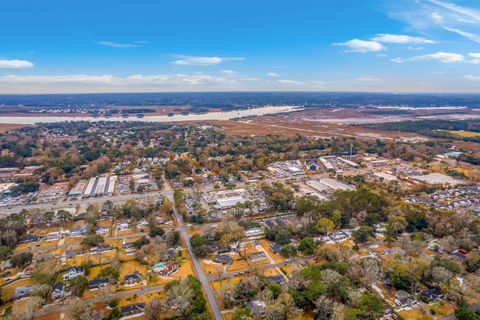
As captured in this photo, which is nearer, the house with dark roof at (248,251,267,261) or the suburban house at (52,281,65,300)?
the suburban house at (52,281,65,300)

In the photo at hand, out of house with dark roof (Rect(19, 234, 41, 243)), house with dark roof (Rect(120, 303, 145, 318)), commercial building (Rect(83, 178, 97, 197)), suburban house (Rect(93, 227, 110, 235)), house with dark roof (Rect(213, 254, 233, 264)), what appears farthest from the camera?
commercial building (Rect(83, 178, 97, 197))

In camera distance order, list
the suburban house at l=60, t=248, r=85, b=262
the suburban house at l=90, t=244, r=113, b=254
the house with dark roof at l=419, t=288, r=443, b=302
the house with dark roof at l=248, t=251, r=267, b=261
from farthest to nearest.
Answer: the suburban house at l=90, t=244, r=113, b=254 < the suburban house at l=60, t=248, r=85, b=262 < the house with dark roof at l=248, t=251, r=267, b=261 < the house with dark roof at l=419, t=288, r=443, b=302

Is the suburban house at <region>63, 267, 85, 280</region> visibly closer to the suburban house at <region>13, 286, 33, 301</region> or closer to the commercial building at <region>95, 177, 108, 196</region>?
the suburban house at <region>13, 286, 33, 301</region>

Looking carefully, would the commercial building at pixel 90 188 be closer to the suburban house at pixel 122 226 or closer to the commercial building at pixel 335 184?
the suburban house at pixel 122 226

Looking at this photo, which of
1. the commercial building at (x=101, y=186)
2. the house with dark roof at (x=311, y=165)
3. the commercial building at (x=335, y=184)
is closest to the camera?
the commercial building at (x=101, y=186)

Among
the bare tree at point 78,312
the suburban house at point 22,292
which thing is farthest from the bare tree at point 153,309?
the suburban house at point 22,292

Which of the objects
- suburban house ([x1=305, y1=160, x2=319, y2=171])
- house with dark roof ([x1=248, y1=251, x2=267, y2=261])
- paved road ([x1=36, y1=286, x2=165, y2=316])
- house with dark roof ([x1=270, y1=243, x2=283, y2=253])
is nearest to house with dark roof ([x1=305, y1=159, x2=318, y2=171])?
suburban house ([x1=305, y1=160, x2=319, y2=171])

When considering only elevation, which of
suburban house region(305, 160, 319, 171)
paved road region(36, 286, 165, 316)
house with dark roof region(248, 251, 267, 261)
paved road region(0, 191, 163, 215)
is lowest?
paved road region(36, 286, 165, 316)
